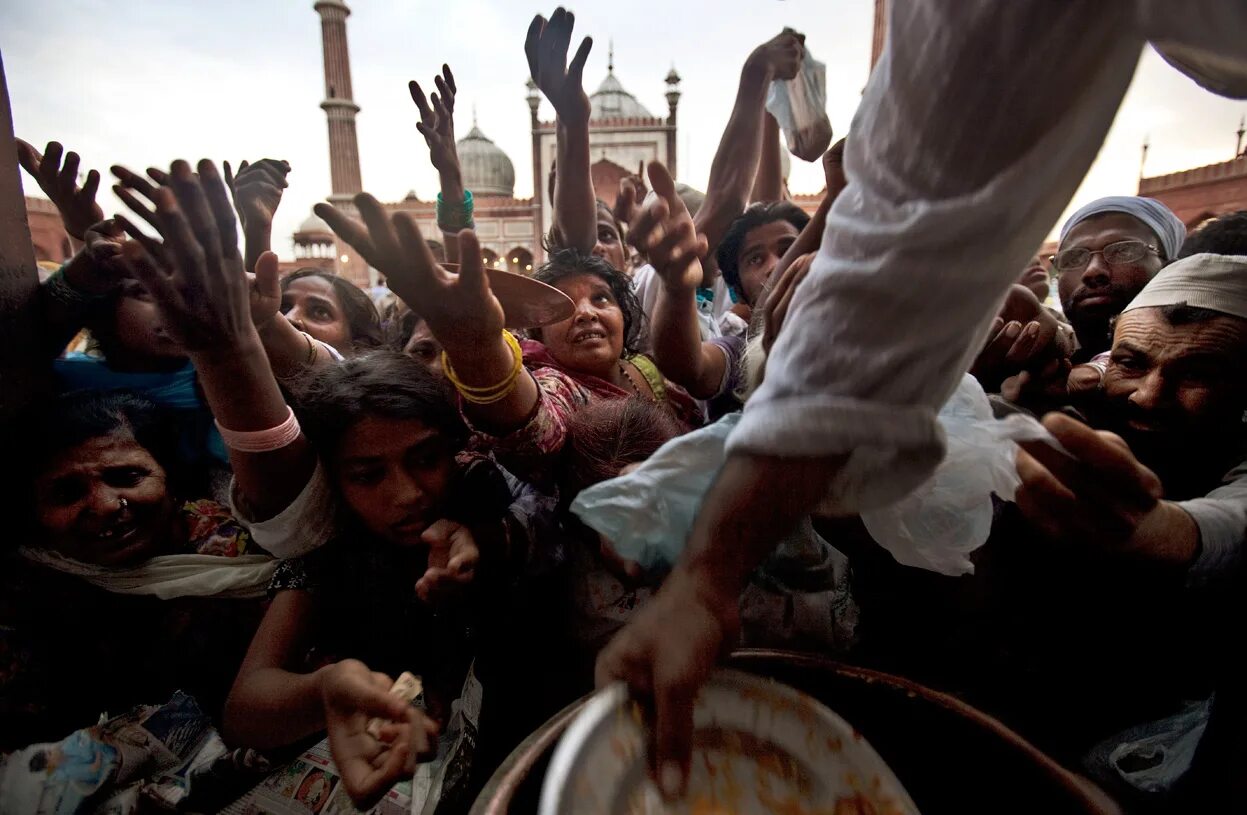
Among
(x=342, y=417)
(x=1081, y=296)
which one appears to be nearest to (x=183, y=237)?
(x=342, y=417)

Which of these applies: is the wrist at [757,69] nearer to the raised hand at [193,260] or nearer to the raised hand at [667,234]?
the raised hand at [667,234]


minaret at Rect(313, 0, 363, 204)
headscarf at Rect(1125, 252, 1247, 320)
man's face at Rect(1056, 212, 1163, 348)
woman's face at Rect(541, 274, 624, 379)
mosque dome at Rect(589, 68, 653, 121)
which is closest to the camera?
headscarf at Rect(1125, 252, 1247, 320)

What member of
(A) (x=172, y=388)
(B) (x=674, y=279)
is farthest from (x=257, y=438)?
(B) (x=674, y=279)

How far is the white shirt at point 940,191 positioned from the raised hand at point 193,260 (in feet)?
3.33

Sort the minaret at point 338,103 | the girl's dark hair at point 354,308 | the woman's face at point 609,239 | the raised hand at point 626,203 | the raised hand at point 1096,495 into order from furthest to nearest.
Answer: the minaret at point 338,103 < the woman's face at point 609,239 < the girl's dark hair at point 354,308 < the raised hand at point 626,203 < the raised hand at point 1096,495

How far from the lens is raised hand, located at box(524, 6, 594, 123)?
5.98 ft

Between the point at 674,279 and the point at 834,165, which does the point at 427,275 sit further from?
the point at 834,165

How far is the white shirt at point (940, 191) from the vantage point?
1.89 feet

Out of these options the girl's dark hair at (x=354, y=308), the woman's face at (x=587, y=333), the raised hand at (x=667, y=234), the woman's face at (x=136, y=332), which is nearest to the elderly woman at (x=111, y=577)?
the woman's face at (x=136, y=332)

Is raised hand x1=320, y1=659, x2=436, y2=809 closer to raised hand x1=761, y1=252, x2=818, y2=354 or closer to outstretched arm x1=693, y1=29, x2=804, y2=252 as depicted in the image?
raised hand x1=761, y1=252, x2=818, y2=354

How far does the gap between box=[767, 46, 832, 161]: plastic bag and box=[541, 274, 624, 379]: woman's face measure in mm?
1006

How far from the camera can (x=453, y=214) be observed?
1.99 meters

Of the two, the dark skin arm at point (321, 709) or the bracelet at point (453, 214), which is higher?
the bracelet at point (453, 214)

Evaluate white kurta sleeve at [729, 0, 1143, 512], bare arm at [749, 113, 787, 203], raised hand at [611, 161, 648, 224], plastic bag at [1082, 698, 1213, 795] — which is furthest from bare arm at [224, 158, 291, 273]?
plastic bag at [1082, 698, 1213, 795]
